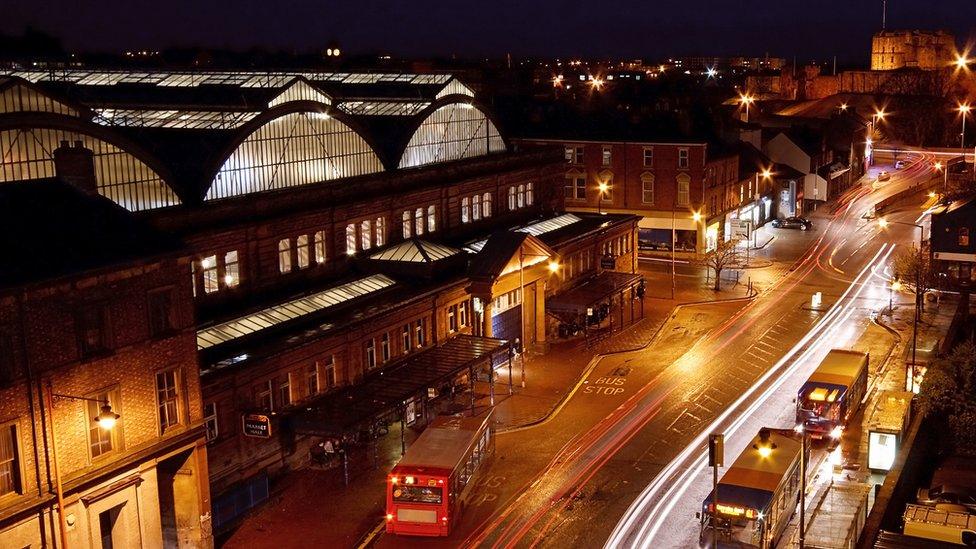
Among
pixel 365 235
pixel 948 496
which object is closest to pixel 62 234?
pixel 365 235

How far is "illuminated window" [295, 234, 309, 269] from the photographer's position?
58.8m

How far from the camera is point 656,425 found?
176 ft

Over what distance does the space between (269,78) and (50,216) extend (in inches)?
1588

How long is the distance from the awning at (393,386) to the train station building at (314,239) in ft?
0.47

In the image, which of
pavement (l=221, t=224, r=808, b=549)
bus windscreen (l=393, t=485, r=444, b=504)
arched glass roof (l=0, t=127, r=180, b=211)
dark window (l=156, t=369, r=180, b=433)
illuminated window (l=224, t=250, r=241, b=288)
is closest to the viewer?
dark window (l=156, t=369, r=180, b=433)

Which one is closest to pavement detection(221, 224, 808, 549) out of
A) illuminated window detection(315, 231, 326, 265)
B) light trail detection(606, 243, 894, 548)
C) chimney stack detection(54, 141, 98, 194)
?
light trail detection(606, 243, 894, 548)

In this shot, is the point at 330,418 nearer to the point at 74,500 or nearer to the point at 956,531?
the point at 74,500

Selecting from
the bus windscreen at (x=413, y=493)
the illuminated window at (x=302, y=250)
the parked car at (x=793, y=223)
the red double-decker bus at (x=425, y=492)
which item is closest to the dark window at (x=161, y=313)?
the red double-decker bus at (x=425, y=492)

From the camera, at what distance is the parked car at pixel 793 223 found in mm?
114706

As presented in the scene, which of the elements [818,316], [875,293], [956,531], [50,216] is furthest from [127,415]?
[875,293]

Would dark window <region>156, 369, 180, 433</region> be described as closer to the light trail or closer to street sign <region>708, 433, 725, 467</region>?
the light trail

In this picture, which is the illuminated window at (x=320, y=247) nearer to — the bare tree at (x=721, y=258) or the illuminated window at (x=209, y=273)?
the illuminated window at (x=209, y=273)

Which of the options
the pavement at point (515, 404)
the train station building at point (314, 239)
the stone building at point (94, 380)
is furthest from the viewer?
the train station building at point (314, 239)

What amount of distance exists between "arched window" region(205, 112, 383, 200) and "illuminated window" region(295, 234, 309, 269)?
13.1 feet
